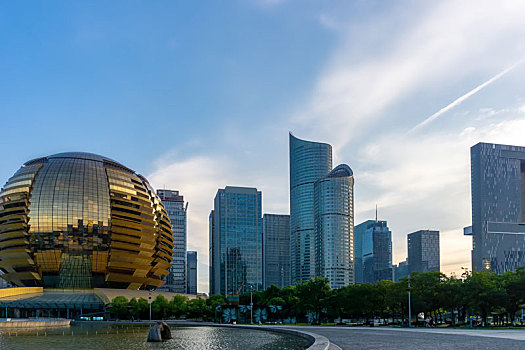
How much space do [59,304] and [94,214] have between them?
2137 centimetres

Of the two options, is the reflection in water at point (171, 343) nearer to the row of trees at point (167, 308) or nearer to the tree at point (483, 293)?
the tree at point (483, 293)

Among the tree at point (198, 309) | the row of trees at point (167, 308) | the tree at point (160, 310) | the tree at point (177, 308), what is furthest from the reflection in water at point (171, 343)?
the tree at point (177, 308)

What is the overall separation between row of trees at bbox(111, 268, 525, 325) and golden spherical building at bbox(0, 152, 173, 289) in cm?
1895

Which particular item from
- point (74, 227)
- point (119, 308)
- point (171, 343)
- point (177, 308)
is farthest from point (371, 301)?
point (74, 227)

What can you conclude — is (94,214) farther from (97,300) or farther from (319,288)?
(319,288)

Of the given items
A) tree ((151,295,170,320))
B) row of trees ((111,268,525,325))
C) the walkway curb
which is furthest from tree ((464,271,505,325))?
tree ((151,295,170,320))

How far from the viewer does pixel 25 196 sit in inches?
4761

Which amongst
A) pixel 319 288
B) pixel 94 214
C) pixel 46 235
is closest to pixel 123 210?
pixel 94 214

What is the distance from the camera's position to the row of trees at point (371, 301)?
Result: 6247cm

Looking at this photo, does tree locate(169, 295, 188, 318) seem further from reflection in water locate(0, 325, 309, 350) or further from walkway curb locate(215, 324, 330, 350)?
reflection in water locate(0, 325, 309, 350)

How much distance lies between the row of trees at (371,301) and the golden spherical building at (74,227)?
62.2ft

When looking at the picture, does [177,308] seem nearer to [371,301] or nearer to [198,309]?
[198,309]

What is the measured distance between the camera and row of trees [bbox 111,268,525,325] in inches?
2459

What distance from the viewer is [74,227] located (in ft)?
392
